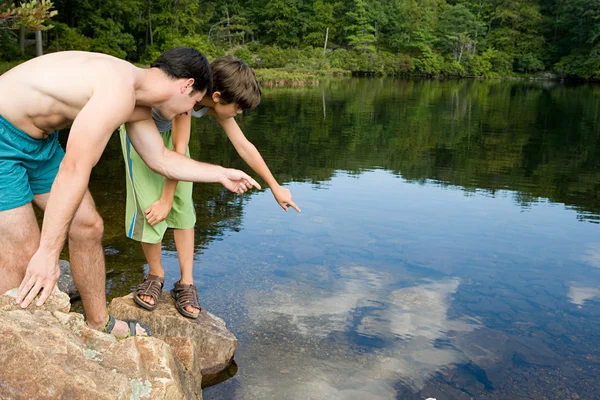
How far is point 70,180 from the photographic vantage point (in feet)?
7.68

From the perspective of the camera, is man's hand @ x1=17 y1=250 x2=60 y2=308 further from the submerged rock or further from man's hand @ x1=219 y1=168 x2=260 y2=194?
man's hand @ x1=219 y1=168 x2=260 y2=194

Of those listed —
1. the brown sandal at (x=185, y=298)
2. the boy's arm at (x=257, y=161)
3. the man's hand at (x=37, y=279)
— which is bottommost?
the brown sandal at (x=185, y=298)

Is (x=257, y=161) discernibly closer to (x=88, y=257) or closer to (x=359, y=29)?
(x=88, y=257)

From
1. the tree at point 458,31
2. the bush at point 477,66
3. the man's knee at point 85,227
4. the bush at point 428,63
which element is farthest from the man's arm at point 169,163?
the tree at point 458,31

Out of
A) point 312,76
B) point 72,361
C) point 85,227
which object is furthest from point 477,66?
point 72,361

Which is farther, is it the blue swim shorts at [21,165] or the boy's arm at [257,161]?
the boy's arm at [257,161]

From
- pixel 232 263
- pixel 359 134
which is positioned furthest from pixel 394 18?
pixel 232 263

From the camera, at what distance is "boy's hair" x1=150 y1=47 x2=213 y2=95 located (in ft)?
8.99

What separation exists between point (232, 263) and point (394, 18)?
59.0 m

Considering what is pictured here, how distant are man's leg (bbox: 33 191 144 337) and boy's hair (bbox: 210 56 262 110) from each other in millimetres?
1003

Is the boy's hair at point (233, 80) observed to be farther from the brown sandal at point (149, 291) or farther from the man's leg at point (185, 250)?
the brown sandal at point (149, 291)

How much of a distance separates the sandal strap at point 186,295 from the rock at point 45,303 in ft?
3.57

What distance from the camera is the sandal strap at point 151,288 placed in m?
3.54

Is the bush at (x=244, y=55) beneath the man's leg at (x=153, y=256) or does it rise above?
above
